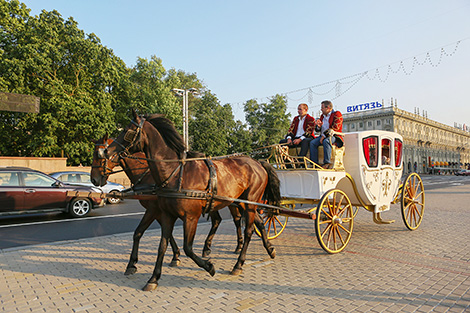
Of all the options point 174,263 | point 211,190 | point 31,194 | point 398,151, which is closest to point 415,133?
point 398,151

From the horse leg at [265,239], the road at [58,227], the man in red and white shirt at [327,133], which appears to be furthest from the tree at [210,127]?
the horse leg at [265,239]

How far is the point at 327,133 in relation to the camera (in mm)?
6594

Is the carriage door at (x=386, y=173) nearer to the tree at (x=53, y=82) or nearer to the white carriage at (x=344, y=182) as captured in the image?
the white carriage at (x=344, y=182)

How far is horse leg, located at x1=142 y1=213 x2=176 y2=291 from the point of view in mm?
4523

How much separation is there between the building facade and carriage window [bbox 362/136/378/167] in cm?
7722

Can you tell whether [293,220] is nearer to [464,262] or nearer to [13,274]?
[464,262]

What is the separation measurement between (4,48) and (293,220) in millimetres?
25251

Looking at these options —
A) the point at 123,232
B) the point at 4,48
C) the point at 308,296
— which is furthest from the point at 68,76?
the point at 308,296

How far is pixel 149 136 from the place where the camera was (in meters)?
4.83

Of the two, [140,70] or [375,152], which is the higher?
[140,70]

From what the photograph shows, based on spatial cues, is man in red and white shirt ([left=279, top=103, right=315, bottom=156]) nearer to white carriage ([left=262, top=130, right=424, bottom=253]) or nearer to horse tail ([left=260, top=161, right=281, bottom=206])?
white carriage ([left=262, top=130, right=424, bottom=253])

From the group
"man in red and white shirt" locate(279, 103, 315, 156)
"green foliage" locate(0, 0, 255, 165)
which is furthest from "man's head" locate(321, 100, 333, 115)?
"green foliage" locate(0, 0, 255, 165)

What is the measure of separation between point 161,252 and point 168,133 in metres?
1.77

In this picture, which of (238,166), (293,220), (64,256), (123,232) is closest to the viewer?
(238,166)
